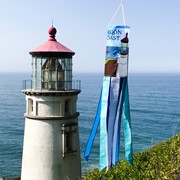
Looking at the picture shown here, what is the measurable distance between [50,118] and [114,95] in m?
3.45

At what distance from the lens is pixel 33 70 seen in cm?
1418

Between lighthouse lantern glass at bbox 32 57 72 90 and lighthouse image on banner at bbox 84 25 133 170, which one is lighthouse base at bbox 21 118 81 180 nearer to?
lighthouse lantern glass at bbox 32 57 72 90

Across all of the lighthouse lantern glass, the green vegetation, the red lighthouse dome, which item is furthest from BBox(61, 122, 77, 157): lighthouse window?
the red lighthouse dome

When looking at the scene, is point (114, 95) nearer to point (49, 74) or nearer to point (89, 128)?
point (49, 74)

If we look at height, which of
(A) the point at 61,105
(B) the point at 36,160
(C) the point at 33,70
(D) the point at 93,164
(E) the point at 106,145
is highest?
(C) the point at 33,70

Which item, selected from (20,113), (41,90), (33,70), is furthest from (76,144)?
(20,113)

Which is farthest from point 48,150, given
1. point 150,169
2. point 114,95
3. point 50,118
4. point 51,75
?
point 150,169

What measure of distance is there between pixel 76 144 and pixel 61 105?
6.94 feet

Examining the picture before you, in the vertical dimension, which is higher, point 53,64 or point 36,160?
point 53,64

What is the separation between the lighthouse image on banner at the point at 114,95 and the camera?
11227 mm

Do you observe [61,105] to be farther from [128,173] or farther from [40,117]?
[128,173]

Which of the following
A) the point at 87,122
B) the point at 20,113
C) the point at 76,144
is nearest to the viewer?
the point at 76,144

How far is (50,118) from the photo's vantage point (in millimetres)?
13438

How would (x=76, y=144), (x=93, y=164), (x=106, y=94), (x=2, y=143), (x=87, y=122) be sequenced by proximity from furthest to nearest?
(x=87, y=122) < (x=2, y=143) < (x=93, y=164) < (x=76, y=144) < (x=106, y=94)
